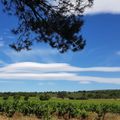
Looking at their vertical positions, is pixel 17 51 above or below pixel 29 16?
below

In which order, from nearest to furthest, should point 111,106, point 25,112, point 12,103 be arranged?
point 25,112, point 12,103, point 111,106

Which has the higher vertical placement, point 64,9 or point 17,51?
point 64,9

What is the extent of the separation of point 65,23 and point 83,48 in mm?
997

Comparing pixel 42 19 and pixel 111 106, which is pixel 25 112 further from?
pixel 42 19

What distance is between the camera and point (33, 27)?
15586mm

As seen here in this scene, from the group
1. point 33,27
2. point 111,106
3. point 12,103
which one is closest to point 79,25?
point 33,27

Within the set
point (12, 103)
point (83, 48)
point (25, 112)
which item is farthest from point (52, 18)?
point (12, 103)

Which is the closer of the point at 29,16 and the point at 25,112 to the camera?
the point at 29,16

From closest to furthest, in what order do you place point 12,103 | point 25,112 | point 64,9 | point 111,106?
1. point 64,9
2. point 25,112
3. point 12,103
4. point 111,106

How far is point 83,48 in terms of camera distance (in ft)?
50.5

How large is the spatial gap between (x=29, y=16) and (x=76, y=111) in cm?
2454

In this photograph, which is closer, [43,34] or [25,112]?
[43,34]

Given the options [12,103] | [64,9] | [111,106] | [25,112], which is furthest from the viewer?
[111,106]

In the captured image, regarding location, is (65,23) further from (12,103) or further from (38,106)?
(12,103)
